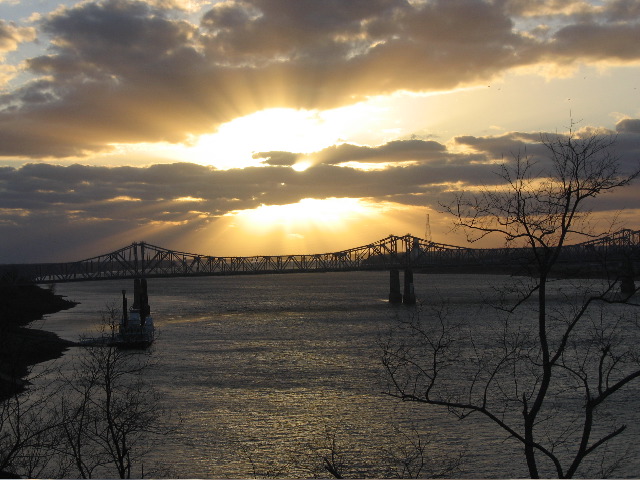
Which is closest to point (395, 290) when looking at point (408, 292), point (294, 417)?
point (408, 292)

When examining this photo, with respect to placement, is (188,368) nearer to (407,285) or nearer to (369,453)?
(369,453)

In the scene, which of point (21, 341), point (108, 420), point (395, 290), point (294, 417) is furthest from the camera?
point (395, 290)

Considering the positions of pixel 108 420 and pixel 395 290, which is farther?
pixel 395 290

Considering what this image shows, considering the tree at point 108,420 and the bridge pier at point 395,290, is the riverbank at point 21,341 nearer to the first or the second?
the tree at point 108,420

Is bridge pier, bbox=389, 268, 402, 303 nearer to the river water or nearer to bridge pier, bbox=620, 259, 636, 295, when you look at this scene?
the river water

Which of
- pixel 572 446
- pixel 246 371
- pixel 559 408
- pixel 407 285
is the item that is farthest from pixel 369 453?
pixel 407 285

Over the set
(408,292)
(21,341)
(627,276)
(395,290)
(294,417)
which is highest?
(627,276)

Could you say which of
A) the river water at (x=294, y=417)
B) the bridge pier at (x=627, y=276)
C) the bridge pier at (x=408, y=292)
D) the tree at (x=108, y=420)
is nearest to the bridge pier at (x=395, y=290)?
the bridge pier at (x=408, y=292)

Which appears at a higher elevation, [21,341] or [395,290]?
[21,341]

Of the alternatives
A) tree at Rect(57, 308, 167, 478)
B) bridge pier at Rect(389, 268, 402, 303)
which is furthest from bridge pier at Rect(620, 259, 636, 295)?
bridge pier at Rect(389, 268, 402, 303)

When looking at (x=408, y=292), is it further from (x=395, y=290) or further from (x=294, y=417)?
(x=294, y=417)
